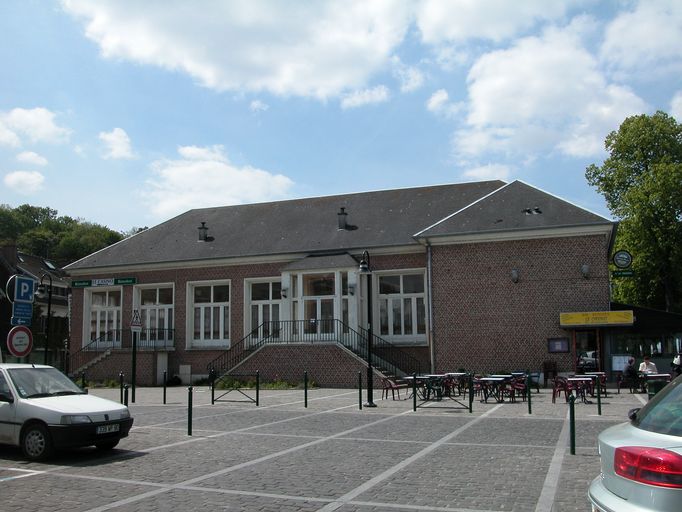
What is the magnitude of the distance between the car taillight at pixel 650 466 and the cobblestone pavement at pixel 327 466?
3.07 metres

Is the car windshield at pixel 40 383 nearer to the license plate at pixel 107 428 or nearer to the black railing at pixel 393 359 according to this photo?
the license plate at pixel 107 428

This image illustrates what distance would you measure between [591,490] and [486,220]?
2158 centimetres

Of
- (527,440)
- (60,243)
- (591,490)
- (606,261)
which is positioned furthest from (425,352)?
(60,243)

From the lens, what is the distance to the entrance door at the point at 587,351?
912 inches

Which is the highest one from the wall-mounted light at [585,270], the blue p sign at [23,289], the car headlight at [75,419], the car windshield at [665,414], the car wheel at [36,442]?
the wall-mounted light at [585,270]

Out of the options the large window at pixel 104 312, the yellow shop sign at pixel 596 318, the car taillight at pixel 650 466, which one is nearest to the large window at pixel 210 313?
the large window at pixel 104 312

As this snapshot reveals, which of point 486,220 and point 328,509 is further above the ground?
point 486,220

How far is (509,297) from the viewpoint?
80.1 feet

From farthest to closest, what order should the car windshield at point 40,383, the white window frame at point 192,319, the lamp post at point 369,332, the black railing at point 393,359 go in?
the white window frame at point 192,319
the black railing at point 393,359
the lamp post at point 369,332
the car windshield at point 40,383

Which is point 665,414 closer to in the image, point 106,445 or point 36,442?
point 36,442

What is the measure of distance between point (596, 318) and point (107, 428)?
1765 cm

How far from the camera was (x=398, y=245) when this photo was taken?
2719 cm

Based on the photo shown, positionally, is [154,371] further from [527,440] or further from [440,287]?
[527,440]

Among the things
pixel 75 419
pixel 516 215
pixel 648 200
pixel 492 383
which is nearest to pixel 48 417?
pixel 75 419
